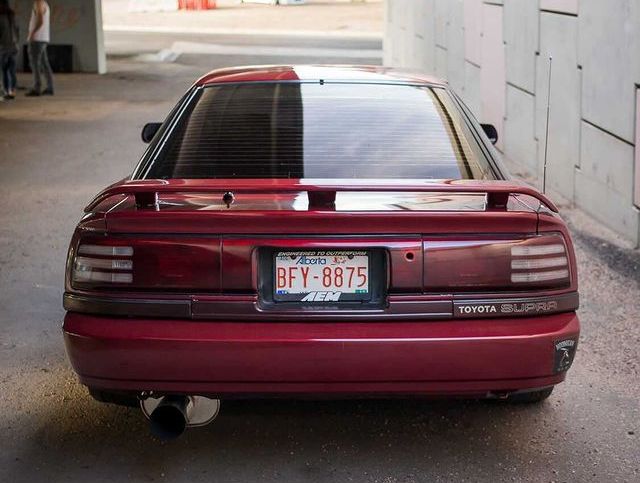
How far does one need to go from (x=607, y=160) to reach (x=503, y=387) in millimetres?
4808

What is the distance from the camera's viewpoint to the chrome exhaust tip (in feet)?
12.4

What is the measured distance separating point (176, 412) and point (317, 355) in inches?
22.1

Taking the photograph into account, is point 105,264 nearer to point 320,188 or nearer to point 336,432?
point 320,188

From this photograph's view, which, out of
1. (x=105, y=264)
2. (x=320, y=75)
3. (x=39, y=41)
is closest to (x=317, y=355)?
(x=105, y=264)

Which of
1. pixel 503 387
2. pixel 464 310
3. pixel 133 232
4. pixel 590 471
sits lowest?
pixel 590 471

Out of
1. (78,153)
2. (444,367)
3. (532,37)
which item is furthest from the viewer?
(78,153)

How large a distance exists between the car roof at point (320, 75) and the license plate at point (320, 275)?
141 centimetres

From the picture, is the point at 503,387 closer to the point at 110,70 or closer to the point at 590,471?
the point at 590,471

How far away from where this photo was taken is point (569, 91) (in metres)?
9.23

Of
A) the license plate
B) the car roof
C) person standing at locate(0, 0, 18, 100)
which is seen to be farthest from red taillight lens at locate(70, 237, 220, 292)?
person standing at locate(0, 0, 18, 100)

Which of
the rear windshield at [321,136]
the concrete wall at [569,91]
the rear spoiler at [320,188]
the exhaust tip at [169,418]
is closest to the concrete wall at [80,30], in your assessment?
the concrete wall at [569,91]

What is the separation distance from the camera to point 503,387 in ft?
12.5

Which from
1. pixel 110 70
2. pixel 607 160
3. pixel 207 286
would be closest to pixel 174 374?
pixel 207 286

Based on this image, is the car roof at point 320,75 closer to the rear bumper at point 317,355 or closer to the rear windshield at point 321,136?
the rear windshield at point 321,136
